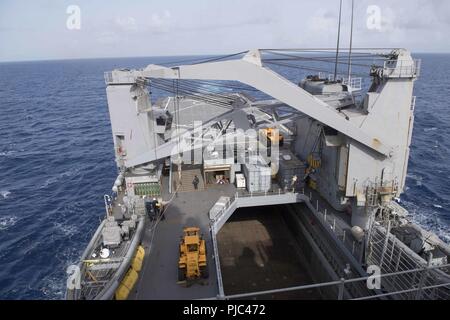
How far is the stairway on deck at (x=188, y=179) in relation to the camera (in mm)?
31797

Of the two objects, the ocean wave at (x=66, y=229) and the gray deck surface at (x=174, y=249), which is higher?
the gray deck surface at (x=174, y=249)

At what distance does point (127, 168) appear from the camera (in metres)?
30.0

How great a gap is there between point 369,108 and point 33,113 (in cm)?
9024

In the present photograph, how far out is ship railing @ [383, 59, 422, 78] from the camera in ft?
69.6

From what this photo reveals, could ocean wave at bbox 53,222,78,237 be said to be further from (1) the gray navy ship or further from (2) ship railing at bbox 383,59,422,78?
(2) ship railing at bbox 383,59,422,78

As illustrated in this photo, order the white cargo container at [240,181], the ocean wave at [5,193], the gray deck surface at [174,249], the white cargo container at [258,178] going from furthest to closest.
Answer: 1. the ocean wave at [5,193]
2. the white cargo container at [240,181]
3. the white cargo container at [258,178]
4. the gray deck surface at [174,249]

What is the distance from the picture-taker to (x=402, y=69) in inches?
837

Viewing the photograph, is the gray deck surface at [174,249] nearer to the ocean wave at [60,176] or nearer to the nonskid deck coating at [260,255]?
the nonskid deck coating at [260,255]

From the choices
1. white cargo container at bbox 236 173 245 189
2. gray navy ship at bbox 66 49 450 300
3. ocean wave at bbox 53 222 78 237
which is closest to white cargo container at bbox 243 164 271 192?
gray navy ship at bbox 66 49 450 300

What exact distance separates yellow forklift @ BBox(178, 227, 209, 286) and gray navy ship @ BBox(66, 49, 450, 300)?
26cm

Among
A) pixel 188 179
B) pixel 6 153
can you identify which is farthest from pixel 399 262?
pixel 6 153

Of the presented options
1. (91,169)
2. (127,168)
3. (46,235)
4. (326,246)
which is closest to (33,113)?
(91,169)

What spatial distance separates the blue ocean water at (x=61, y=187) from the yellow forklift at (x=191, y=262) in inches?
551

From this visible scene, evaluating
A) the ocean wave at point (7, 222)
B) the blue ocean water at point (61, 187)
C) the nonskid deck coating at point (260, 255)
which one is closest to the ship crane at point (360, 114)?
the nonskid deck coating at point (260, 255)
